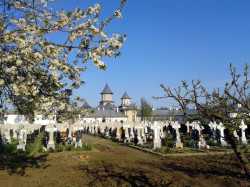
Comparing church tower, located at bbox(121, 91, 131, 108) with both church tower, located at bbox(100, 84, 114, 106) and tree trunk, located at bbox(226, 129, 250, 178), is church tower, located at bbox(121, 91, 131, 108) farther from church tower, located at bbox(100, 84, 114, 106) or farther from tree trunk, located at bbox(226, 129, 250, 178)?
tree trunk, located at bbox(226, 129, 250, 178)

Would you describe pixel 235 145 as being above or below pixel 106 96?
below

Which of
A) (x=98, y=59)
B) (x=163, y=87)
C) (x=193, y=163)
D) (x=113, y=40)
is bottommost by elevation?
(x=193, y=163)

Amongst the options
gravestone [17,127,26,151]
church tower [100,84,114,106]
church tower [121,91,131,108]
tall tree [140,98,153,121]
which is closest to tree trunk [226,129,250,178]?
gravestone [17,127,26,151]

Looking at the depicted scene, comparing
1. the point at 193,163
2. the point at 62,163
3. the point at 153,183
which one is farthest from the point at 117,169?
the point at 193,163

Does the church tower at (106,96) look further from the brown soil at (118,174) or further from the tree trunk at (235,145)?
the tree trunk at (235,145)

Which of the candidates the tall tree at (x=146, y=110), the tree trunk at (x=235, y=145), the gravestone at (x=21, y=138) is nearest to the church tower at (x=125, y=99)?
the tall tree at (x=146, y=110)

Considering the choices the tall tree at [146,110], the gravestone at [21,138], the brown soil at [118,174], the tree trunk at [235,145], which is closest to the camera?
the tree trunk at [235,145]

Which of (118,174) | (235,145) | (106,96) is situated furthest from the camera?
(106,96)

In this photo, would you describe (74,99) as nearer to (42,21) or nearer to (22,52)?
(22,52)

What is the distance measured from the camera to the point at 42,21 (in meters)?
7.25

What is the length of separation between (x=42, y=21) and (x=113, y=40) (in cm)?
232

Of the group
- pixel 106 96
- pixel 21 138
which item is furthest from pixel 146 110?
pixel 106 96

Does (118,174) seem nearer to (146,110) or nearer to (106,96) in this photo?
(146,110)

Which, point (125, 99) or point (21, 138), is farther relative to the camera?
point (125, 99)
